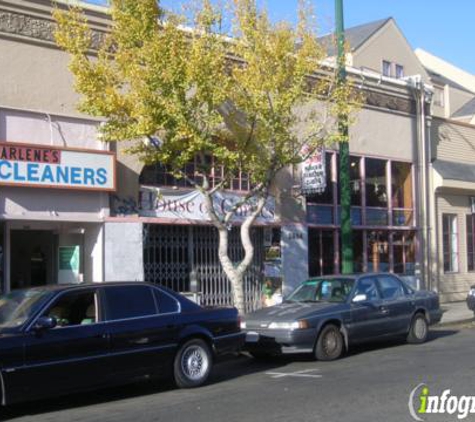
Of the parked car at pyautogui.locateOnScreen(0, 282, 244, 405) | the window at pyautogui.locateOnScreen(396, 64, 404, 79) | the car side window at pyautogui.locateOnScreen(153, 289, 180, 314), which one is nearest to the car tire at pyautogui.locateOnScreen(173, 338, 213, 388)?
the parked car at pyautogui.locateOnScreen(0, 282, 244, 405)

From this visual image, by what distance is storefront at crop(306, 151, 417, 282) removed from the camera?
67.5ft

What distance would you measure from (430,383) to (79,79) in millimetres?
7979

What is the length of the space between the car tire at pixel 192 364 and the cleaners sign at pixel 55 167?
18.9ft

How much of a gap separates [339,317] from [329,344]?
480mm

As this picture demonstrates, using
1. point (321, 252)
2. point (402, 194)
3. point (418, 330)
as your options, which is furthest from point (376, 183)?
point (418, 330)

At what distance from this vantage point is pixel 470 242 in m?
25.8

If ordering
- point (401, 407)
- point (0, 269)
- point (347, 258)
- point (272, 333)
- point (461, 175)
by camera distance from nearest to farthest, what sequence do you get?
point (401, 407), point (272, 333), point (0, 269), point (347, 258), point (461, 175)

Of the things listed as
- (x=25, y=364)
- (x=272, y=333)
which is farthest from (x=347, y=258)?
(x=25, y=364)

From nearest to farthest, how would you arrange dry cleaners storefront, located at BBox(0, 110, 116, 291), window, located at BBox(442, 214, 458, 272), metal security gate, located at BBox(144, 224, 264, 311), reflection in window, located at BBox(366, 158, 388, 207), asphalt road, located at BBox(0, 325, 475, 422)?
1. asphalt road, located at BBox(0, 325, 475, 422)
2. dry cleaners storefront, located at BBox(0, 110, 116, 291)
3. metal security gate, located at BBox(144, 224, 264, 311)
4. reflection in window, located at BBox(366, 158, 388, 207)
5. window, located at BBox(442, 214, 458, 272)

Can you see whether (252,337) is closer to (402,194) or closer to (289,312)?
(289,312)

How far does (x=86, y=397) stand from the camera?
32.0ft

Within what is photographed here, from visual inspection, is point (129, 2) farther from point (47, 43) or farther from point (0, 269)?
point (0, 269)

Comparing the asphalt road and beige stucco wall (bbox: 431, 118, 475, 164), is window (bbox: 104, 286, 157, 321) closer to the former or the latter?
the asphalt road
